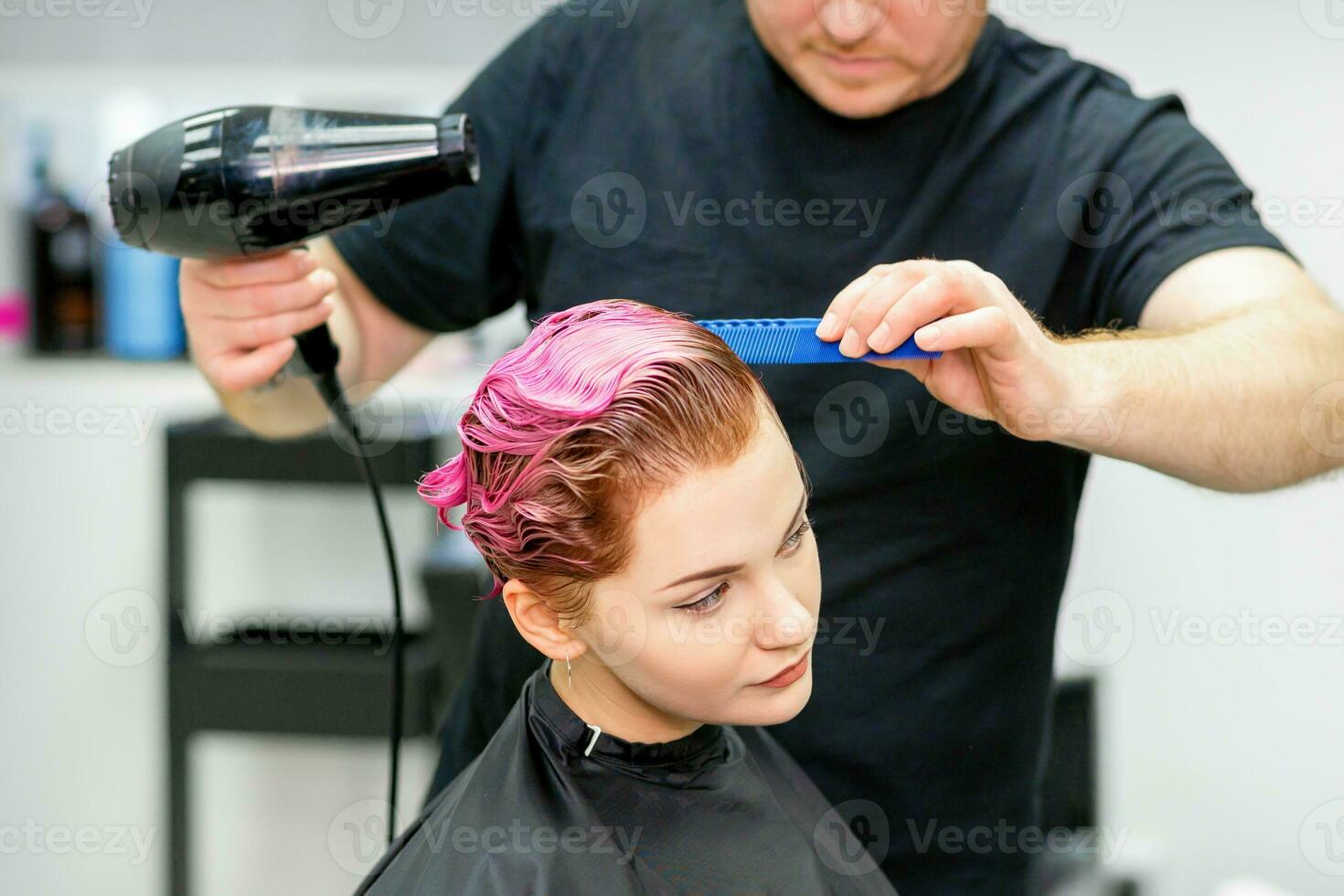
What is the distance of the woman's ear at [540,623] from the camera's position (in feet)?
3.58

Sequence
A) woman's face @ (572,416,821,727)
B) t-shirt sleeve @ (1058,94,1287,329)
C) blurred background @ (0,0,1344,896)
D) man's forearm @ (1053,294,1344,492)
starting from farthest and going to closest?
blurred background @ (0,0,1344,896)
t-shirt sleeve @ (1058,94,1287,329)
man's forearm @ (1053,294,1344,492)
woman's face @ (572,416,821,727)

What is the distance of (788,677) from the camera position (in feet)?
3.44

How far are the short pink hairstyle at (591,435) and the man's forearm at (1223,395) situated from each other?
0.33 metres

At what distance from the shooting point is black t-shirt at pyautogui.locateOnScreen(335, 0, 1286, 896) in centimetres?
138

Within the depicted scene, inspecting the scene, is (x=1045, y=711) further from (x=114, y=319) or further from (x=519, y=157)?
(x=114, y=319)

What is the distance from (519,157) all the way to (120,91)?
1.73 meters

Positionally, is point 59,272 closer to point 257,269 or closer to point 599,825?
point 257,269

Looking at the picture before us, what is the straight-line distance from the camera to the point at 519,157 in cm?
154

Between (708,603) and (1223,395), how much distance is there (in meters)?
0.57

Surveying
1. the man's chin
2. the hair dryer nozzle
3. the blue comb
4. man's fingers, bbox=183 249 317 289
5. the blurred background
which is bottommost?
the blurred background

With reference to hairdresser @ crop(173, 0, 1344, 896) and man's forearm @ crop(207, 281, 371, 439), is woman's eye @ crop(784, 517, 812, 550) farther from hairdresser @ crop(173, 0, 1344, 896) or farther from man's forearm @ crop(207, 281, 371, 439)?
man's forearm @ crop(207, 281, 371, 439)

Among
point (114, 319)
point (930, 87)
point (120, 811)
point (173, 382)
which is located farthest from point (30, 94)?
point (930, 87)

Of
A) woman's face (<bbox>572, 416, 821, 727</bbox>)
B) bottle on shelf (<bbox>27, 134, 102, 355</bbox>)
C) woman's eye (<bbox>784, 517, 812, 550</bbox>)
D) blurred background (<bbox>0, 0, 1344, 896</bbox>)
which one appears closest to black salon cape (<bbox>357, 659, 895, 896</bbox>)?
woman's face (<bbox>572, 416, 821, 727</bbox>)

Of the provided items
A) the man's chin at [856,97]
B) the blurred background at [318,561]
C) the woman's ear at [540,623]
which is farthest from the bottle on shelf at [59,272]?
the woman's ear at [540,623]
